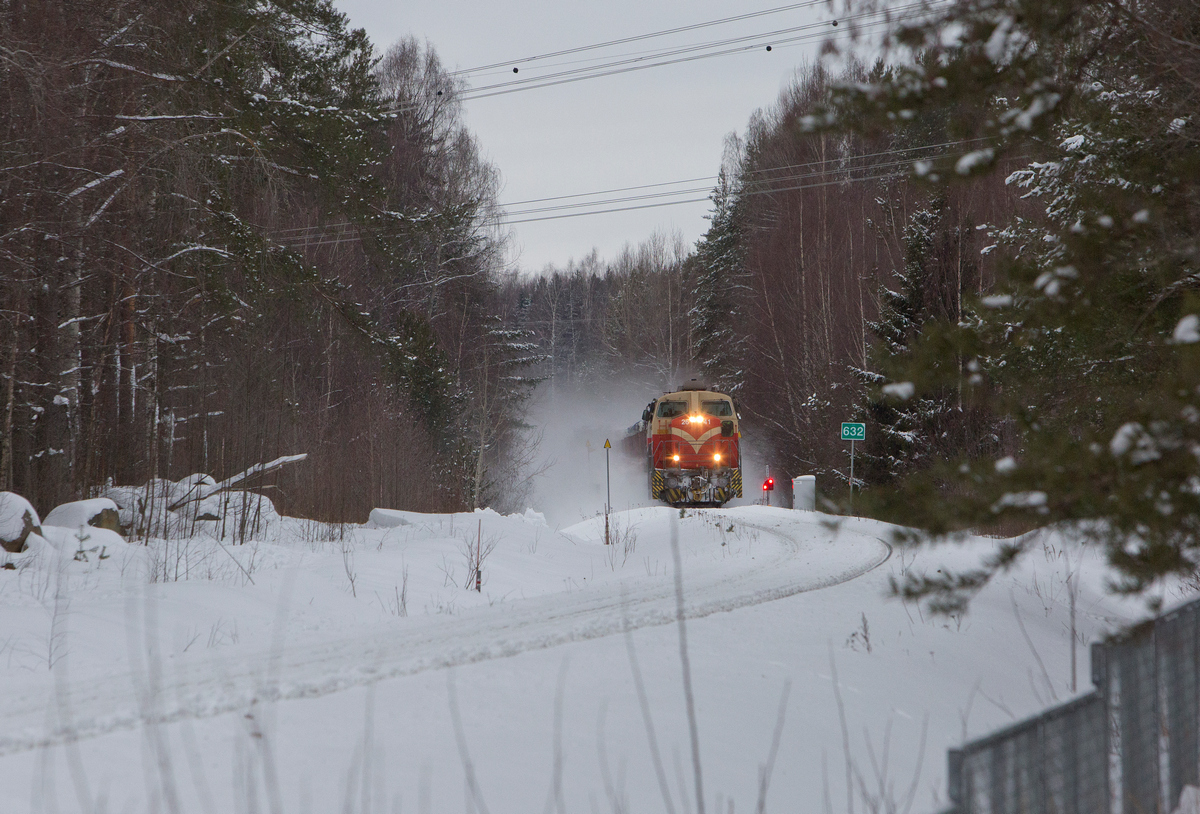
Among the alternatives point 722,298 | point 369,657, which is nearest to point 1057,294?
point 369,657

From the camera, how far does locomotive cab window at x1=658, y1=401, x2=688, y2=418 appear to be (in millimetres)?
24308

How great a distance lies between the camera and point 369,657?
6.47 metres

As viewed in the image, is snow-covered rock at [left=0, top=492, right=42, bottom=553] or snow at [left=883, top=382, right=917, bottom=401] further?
snow-covered rock at [left=0, top=492, right=42, bottom=553]

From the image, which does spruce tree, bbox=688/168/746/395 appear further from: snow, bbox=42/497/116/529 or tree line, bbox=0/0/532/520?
snow, bbox=42/497/116/529

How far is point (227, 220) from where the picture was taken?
13.7 metres

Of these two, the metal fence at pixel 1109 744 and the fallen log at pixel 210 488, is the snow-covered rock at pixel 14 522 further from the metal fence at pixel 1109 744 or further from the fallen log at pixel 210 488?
the metal fence at pixel 1109 744

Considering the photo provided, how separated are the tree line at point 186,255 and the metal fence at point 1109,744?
9.77m

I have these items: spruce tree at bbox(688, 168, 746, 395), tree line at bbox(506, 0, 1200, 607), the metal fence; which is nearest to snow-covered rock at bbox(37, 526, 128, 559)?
tree line at bbox(506, 0, 1200, 607)

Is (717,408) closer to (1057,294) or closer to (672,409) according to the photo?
(672,409)

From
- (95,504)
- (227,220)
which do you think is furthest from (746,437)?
(95,504)

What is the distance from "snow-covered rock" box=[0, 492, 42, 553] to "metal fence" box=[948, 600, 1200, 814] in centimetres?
931

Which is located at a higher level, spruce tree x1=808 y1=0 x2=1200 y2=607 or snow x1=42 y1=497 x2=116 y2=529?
spruce tree x1=808 y1=0 x2=1200 y2=607

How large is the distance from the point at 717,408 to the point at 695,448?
1.33 metres

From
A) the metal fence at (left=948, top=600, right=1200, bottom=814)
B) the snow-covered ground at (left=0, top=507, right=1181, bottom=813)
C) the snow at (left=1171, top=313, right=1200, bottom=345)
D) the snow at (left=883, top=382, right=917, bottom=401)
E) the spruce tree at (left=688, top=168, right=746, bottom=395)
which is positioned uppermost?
the spruce tree at (left=688, top=168, right=746, bottom=395)
